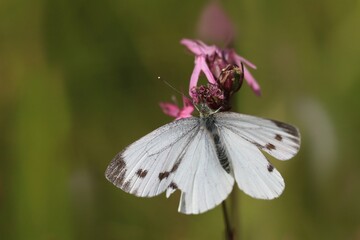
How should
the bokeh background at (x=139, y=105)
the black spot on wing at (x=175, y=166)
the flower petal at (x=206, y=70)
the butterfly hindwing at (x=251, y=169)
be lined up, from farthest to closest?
1. the bokeh background at (x=139, y=105)
2. the flower petal at (x=206, y=70)
3. the black spot on wing at (x=175, y=166)
4. the butterfly hindwing at (x=251, y=169)

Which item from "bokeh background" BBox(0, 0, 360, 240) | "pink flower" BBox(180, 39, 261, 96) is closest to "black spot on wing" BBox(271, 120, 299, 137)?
"pink flower" BBox(180, 39, 261, 96)

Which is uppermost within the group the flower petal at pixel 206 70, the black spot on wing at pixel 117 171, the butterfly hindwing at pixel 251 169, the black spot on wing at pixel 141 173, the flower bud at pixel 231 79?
the flower petal at pixel 206 70

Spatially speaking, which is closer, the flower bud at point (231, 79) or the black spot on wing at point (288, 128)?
the black spot on wing at point (288, 128)

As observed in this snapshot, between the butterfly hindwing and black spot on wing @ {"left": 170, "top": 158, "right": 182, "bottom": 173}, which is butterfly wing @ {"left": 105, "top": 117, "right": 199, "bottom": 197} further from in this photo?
the butterfly hindwing

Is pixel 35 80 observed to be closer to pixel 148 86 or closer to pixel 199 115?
pixel 199 115

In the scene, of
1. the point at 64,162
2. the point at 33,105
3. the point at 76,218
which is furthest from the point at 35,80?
the point at 76,218

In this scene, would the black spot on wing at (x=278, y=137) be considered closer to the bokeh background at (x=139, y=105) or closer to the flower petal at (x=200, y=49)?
the flower petal at (x=200, y=49)

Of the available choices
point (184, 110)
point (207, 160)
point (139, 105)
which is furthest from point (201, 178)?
point (139, 105)

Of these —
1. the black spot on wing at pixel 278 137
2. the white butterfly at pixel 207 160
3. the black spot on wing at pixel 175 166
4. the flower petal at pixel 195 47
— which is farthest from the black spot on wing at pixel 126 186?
the flower petal at pixel 195 47
